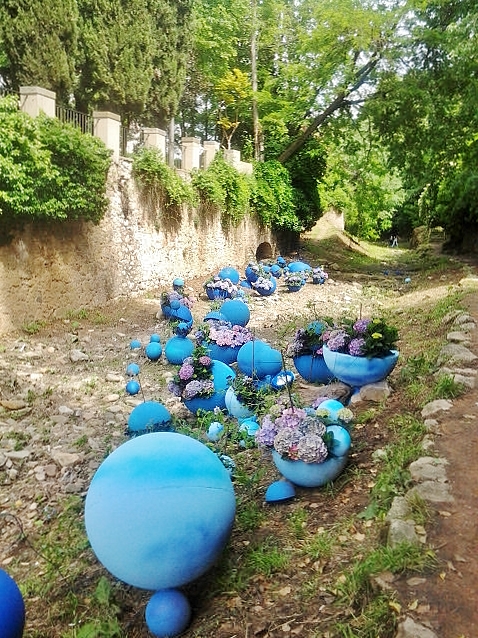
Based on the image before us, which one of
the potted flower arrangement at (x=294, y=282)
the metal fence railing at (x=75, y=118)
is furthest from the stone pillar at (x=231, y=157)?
the metal fence railing at (x=75, y=118)

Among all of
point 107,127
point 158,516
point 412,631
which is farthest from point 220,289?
point 412,631

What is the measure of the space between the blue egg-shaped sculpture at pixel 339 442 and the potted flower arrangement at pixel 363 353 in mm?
1171

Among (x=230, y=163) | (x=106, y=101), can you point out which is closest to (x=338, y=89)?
(x=230, y=163)

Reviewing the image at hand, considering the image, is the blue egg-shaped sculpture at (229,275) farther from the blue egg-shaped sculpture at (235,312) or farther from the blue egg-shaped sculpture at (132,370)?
the blue egg-shaped sculpture at (132,370)

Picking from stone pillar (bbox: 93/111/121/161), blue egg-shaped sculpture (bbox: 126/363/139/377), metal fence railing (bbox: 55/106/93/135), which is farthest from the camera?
stone pillar (bbox: 93/111/121/161)

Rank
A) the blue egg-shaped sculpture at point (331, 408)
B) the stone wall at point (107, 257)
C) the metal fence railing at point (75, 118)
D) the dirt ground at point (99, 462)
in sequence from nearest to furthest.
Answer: the dirt ground at point (99, 462), the blue egg-shaped sculpture at point (331, 408), the stone wall at point (107, 257), the metal fence railing at point (75, 118)

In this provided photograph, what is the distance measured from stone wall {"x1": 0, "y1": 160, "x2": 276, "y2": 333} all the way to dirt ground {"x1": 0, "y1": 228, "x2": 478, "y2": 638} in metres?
0.52

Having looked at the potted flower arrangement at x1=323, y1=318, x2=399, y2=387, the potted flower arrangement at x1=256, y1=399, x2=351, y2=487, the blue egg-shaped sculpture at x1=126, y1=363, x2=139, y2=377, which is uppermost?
the potted flower arrangement at x1=323, y1=318, x2=399, y2=387

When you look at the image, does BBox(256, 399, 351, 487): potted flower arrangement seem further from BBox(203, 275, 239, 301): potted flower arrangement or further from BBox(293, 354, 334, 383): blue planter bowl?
BBox(203, 275, 239, 301): potted flower arrangement

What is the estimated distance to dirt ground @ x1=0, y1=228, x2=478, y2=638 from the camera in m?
2.62

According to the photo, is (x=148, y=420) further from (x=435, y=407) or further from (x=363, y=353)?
(x=435, y=407)

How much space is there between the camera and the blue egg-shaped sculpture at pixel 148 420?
521 cm

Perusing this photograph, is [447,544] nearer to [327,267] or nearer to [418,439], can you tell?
[418,439]

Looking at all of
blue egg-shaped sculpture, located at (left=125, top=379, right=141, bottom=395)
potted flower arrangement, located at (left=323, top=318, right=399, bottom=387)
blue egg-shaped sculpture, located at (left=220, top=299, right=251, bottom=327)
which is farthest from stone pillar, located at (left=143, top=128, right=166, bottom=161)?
potted flower arrangement, located at (left=323, top=318, right=399, bottom=387)
